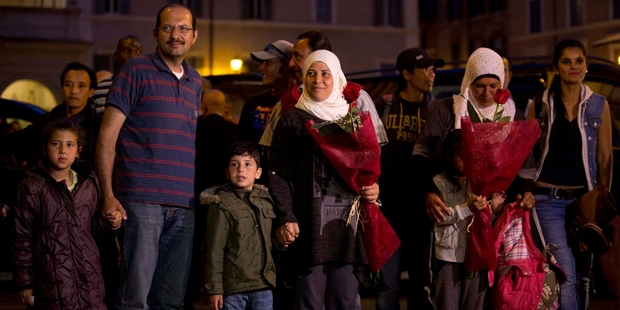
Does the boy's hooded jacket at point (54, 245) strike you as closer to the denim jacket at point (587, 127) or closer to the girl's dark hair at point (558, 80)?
the denim jacket at point (587, 127)

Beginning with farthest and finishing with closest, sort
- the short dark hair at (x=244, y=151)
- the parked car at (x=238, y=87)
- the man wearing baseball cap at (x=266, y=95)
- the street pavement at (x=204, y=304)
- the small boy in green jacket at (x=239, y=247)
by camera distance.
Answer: the parked car at (x=238, y=87), the street pavement at (x=204, y=304), the man wearing baseball cap at (x=266, y=95), the short dark hair at (x=244, y=151), the small boy in green jacket at (x=239, y=247)

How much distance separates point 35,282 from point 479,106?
9.98ft

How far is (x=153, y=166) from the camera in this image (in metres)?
5.94

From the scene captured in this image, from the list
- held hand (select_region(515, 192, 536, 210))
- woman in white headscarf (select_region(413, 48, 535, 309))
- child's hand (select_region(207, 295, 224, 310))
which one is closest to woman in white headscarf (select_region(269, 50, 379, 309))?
child's hand (select_region(207, 295, 224, 310))

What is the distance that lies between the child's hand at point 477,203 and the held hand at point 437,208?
0.55 ft

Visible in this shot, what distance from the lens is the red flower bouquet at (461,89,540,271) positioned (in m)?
6.11

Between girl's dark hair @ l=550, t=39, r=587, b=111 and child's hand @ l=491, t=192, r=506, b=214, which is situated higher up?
girl's dark hair @ l=550, t=39, r=587, b=111

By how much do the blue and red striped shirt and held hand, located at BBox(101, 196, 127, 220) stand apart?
0.14 m

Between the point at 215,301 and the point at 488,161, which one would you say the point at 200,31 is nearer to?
the point at 215,301

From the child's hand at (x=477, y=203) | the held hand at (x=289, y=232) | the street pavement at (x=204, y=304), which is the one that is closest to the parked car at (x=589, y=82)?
the street pavement at (x=204, y=304)

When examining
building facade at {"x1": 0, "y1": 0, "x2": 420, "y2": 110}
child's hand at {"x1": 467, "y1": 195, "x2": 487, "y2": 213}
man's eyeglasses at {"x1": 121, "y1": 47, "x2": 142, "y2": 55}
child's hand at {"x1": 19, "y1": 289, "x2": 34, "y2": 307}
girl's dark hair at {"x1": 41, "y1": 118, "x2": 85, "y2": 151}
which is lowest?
child's hand at {"x1": 19, "y1": 289, "x2": 34, "y2": 307}

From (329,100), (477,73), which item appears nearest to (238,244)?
(329,100)

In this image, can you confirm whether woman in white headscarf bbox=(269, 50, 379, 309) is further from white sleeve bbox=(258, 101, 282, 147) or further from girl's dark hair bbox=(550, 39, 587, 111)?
girl's dark hair bbox=(550, 39, 587, 111)

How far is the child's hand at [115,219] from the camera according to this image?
5762 millimetres
